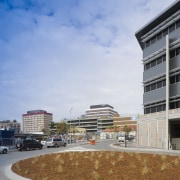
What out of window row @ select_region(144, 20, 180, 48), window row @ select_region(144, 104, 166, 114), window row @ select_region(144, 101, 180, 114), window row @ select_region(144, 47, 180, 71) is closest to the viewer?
window row @ select_region(144, 101, 180, 114)

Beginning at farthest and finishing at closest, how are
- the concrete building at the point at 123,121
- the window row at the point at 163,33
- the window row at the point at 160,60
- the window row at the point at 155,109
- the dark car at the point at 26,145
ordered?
1. the concrete building at the point at 123,121
2. the window row at the point at 155,109
3. the window row at the point at 163,33
4. the window row at the point at 160,60
5. the dark car at the point at 26,145

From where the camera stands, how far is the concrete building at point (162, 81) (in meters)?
41.0

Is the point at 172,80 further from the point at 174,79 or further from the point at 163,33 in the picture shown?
the point at 163,33

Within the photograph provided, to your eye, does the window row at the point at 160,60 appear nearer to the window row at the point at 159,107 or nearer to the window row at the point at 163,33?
the window row at the point at 163,33

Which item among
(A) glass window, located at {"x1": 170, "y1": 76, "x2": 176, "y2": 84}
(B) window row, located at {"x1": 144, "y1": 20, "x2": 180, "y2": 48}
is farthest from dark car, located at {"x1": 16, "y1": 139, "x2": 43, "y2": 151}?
(B) window row, located at {"x1": 144, "y1": 20, "x2": 180, "y2": 48}

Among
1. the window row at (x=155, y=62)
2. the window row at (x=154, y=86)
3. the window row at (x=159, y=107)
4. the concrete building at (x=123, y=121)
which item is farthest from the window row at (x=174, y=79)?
the concrete building at (x=123, y=121)

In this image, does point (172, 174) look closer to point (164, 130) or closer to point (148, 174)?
point (148, 174)

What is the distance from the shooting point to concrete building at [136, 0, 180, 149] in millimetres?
41000

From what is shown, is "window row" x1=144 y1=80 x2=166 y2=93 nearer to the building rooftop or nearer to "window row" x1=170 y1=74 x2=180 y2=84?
"window row" x1=170 y1=74 x2=180 y2=84

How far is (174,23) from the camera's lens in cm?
4225

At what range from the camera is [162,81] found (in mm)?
44719

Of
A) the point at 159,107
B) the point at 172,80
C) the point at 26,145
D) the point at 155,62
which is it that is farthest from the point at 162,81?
the point at 26,145

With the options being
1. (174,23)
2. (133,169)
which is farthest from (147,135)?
(133,169)

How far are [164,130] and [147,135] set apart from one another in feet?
20.1
